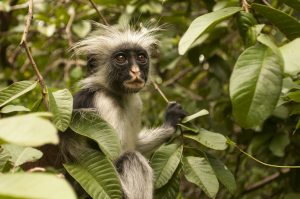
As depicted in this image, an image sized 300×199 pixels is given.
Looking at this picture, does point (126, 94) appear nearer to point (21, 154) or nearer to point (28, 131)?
point (21, 154)

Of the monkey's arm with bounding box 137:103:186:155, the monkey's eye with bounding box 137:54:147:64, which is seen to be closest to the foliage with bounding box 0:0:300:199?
the monkey's arm with bounding box 137:103:186:155

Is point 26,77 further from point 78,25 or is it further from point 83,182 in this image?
point 83,182

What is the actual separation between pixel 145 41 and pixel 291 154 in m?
1.81

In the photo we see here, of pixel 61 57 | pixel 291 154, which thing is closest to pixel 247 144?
pixel 291 154

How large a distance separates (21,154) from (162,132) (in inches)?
89.9

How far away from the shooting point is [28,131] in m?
→ 0.99

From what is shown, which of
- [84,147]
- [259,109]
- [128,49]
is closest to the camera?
[259,109]

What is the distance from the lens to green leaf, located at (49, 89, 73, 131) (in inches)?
94.3

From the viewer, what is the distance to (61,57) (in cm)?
712

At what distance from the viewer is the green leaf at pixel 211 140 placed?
10.0 ft

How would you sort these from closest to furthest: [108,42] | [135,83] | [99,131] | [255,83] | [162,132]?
[255,83] → [99,131] → [135,83] → [162,132] → [108,42]

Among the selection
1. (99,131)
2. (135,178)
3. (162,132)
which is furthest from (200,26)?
(162,132)

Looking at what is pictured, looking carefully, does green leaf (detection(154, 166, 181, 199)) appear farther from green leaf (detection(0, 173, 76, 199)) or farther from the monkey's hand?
green leaf (detection(0, 173, 76, 199))

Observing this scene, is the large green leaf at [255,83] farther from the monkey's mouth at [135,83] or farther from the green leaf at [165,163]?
the monkey's mouth at [135,83]
